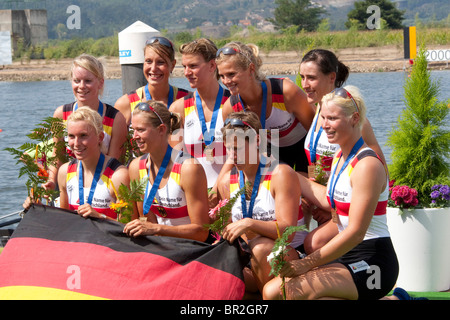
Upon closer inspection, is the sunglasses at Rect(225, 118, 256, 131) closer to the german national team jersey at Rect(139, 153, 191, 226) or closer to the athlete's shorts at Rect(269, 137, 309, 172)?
the german national team jersey at Rect(139, 153, 191, 226)

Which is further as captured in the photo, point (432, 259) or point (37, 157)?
point (432, 259)

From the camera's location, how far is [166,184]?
14.6 ft

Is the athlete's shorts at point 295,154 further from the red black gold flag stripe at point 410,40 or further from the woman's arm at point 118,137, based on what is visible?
the red black gold flag stripe at point 410,40

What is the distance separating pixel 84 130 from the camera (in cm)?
464

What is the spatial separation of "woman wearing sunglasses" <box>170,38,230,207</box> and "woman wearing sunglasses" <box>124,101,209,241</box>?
657mm

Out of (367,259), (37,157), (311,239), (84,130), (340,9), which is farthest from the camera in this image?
(340,9)

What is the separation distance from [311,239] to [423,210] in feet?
5.18

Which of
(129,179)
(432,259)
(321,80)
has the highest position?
(321,80)

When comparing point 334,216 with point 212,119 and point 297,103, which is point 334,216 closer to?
point 297,103

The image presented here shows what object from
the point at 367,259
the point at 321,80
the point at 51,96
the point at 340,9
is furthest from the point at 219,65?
the point at 340,9

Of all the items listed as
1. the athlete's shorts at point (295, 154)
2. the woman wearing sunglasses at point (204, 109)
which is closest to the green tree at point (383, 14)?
the woman wearing sunglasses at point (204, 109)

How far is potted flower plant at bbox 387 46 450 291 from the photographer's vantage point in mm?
5520

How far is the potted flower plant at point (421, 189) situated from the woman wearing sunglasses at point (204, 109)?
1.49 meters
